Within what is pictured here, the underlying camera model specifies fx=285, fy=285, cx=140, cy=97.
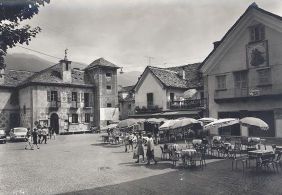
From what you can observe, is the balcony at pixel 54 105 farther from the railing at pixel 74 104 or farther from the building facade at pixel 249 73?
the building facade at pixel 249 73

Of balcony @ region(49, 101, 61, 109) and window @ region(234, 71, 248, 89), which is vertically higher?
window @ region(234, 71, 248, 89)

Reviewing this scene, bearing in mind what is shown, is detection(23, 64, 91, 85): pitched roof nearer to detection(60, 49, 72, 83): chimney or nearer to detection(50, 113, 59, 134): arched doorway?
detection(60, 49, 72, 83): chimney

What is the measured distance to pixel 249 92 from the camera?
23.9 metres

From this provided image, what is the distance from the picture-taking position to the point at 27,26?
684 cm

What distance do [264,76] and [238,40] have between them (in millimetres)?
4060

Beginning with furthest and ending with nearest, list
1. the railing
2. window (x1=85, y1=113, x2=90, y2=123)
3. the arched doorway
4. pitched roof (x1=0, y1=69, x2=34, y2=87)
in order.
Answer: window (x1=85, y1=113, x2=90, y2=123)
the railing
pitched roof (x1=0, y1=69, x2=34, y2=87)
the arched doorway

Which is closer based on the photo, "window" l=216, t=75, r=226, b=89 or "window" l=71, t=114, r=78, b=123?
"window" l=216, t=75, r=226, b=89

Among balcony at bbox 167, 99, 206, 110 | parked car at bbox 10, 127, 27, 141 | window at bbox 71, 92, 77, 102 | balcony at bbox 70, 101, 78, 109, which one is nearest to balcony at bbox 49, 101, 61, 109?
balcony at bbox 70, 101, 78, 109

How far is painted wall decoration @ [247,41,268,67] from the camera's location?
23547mm

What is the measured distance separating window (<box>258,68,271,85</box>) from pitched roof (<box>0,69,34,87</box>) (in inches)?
1334

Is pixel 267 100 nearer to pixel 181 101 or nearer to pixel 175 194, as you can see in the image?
pixel 181 101

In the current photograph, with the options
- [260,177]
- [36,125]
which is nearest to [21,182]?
[260,177]

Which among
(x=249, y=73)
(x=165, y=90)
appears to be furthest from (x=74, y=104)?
(x=249, y=73)

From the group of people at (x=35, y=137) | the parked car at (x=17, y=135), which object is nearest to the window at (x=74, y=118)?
the parked car at (x=17, y=135)
